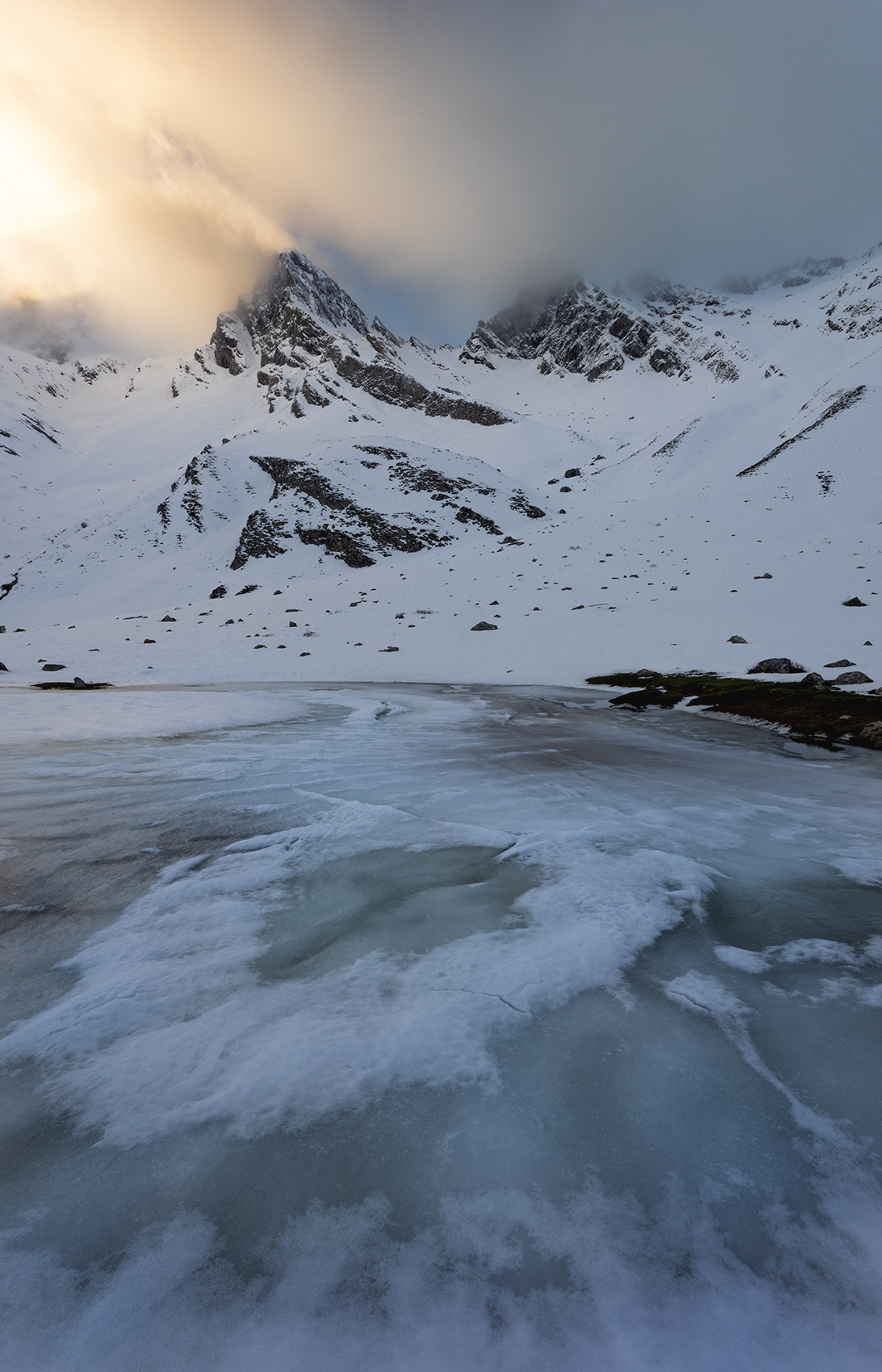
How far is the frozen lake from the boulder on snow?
11.6 metres

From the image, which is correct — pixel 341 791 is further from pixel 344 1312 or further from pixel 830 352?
pixel 830 352

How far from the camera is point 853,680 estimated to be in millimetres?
12391

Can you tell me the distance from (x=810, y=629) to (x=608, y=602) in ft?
28.2

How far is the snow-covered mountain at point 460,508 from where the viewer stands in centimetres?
2208

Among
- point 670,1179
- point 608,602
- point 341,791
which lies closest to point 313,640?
point 608,602

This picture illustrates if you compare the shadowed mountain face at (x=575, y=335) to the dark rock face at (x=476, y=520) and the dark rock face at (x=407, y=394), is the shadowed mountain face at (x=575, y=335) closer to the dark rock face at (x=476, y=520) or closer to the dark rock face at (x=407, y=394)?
the dark rock face at (x=407, y=394)

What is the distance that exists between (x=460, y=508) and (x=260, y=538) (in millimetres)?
16986

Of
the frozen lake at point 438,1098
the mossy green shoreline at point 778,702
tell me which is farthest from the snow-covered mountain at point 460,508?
the frozen lake at point 438,1098

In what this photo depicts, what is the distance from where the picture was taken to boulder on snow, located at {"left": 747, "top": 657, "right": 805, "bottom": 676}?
14295 millimetres

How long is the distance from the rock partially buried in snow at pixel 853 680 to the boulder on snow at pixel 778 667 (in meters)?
1.55

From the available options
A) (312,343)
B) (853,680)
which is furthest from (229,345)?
(853,680)

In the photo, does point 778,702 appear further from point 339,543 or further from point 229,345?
point 229,345

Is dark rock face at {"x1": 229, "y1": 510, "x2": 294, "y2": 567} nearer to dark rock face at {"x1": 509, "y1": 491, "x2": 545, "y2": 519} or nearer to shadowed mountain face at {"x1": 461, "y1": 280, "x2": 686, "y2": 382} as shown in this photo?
dark rock face at {"x1": 509, "y1": 491, "x2": 545, "y2": 519}

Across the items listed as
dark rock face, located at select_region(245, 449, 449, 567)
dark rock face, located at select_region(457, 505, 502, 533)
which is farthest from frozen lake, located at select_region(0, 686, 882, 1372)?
dark rock face, located at select_region(457, 505, 502, 533)
